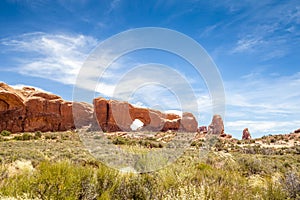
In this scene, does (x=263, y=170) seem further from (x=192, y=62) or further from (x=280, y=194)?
(x=192, y=62)

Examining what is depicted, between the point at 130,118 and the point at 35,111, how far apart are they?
2031 cm

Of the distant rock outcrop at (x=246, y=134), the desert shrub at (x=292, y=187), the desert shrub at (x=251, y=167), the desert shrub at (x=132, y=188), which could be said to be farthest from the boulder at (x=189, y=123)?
the desert shrub at (x=132, y=188)

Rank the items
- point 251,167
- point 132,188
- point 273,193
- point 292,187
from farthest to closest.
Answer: point 251,167
point 292,187
point 273,193
point 132,188

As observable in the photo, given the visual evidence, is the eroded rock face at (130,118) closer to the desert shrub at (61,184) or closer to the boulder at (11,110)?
the boulder at (11,110)

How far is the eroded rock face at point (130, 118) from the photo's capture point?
57.1 m

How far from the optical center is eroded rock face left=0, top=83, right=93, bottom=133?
1874 inches

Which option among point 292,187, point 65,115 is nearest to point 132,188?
point 292,187

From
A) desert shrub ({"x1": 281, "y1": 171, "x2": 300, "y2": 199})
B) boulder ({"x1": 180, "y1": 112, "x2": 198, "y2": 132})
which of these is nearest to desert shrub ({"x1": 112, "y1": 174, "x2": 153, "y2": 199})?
desert shrub ({"x1": 281, "y1": 171, "x2": 300, "y2": 199})

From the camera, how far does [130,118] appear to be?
60.2 metres

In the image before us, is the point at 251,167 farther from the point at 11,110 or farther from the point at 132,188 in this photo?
the point at 11,110

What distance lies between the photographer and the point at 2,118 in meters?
47.5

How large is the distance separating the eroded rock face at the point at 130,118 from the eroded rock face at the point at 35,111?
3.16m

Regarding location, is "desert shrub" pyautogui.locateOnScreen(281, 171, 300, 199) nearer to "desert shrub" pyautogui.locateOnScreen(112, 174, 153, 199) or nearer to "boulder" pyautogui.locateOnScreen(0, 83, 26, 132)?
"desert shrub" pyautogui.locateOnScreen(112, 174, 153, 199)

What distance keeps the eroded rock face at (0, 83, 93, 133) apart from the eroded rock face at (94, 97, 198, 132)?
316cm
